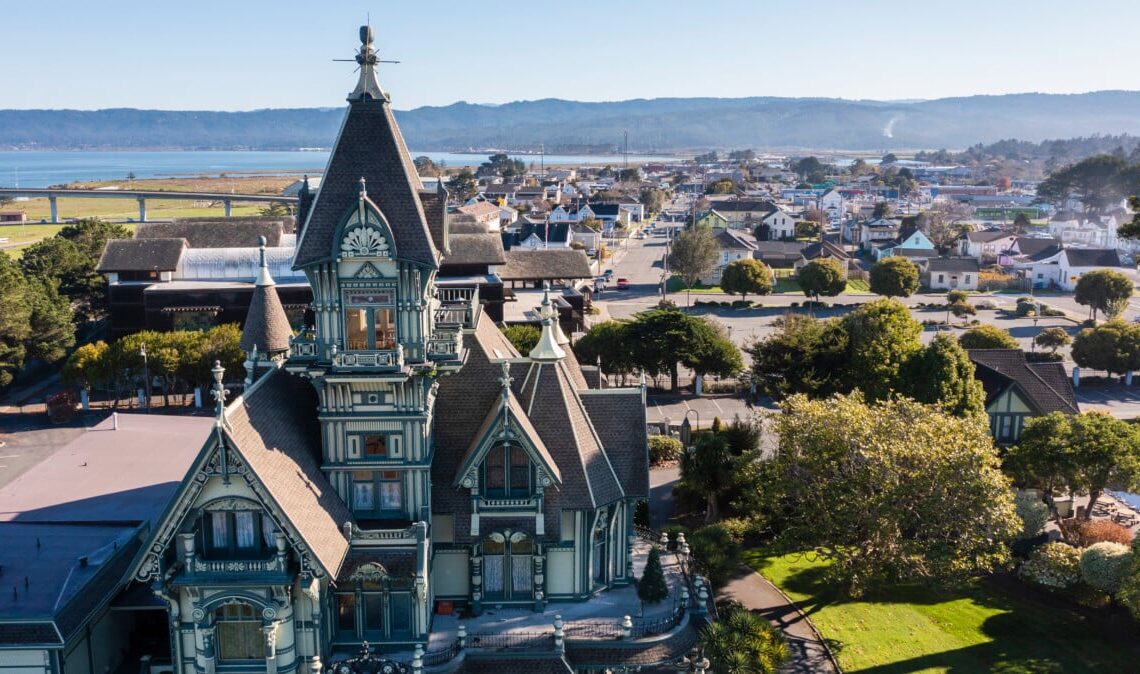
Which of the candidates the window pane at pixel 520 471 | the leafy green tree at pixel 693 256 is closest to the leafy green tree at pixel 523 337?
the window pane at pixel 520 471

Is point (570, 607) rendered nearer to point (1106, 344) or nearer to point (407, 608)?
point (407, 608)

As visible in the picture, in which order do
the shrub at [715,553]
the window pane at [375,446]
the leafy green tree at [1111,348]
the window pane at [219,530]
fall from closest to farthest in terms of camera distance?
the window pane at [219,530]
the window pane at [375,446]
the shrub at [715,553]
the leafy green tree at [1111,348]

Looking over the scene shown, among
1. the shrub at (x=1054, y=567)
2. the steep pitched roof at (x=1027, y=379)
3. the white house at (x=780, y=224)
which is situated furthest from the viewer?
the white house at (x=780, y=224)

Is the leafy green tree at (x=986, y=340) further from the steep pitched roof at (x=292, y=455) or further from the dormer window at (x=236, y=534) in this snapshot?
the dormer window at (x=236, y=534)

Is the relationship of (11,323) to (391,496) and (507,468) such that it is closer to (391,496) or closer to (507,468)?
(391,496)

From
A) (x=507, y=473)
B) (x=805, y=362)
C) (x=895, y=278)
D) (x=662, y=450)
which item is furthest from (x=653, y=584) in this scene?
(x=895, y=278)

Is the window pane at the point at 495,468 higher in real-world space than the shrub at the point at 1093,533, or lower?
higher
